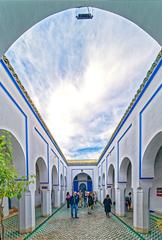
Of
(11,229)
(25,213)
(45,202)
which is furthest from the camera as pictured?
(45,202)

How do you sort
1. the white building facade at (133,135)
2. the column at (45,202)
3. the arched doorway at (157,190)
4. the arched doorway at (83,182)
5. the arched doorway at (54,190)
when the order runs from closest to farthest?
the white building facade at (133,135) → the arched doorway at (157,190) → the column at (45,202) → the arched doorway at (54,190) → the arched doorway at (83,182)

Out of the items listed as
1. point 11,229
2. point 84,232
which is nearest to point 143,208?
point 84,232

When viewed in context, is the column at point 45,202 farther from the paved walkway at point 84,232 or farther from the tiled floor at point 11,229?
the tiled floor at point 11,229

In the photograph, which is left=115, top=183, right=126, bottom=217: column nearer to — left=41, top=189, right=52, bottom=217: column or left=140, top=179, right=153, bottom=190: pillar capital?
left=41, top=189, right=52, bottom=217: column

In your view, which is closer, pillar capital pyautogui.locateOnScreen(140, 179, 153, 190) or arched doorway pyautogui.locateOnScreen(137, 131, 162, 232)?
arched doorway pyautogui.locateOnScreen(137, 131, 162, 232)

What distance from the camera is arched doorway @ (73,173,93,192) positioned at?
94.4 ft

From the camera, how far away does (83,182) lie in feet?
94.6

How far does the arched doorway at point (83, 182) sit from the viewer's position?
28.8 metres

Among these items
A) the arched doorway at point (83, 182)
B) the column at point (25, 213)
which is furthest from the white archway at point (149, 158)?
the arched doorway at point (83, 182)

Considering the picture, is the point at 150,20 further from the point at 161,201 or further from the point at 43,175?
the point at 43,175

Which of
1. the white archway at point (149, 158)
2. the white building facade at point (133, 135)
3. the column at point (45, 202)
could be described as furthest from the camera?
the column at point (45, 202)

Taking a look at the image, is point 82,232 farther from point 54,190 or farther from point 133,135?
point 54,190

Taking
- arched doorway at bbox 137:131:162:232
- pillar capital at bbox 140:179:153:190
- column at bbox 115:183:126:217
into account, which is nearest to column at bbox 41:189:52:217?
column at bbox 115:183:126:217

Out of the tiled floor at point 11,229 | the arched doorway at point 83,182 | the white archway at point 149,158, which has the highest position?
the white archway at point 149,158
